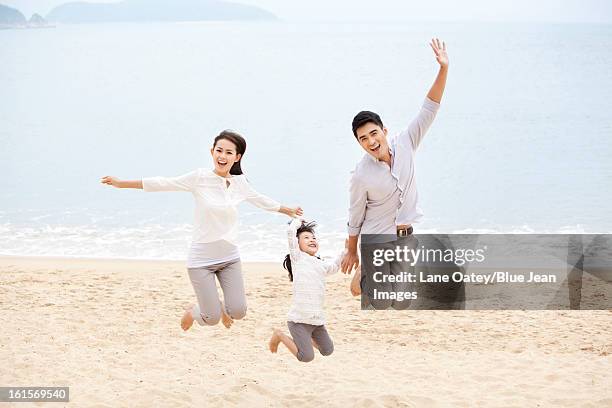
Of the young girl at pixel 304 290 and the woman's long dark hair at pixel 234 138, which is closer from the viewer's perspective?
the young girl at pixel 304 290

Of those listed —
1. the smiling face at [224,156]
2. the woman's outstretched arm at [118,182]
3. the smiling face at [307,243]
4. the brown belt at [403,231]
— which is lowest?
the smiling face at [307,243]

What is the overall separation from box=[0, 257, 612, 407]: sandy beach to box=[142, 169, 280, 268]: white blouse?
2.26 meters

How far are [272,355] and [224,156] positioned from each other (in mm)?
3954

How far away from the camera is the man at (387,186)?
5320mm

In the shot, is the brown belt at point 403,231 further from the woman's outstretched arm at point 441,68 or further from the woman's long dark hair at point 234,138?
the woman's long dark hair at point 234,138

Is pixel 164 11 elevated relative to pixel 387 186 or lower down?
elevated

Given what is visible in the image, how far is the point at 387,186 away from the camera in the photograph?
5352mm

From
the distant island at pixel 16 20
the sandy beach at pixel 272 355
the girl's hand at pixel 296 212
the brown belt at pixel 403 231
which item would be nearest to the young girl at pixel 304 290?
the girl's hand at pixel 296 212

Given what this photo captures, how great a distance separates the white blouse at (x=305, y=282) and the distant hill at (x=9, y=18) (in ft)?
205

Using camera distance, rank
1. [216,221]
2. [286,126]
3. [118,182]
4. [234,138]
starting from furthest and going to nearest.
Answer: [286,126], [216,221], [234,138], [118,182]

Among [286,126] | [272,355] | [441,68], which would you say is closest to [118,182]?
[441,68]

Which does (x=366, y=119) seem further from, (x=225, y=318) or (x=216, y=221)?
(x=225, y=318)

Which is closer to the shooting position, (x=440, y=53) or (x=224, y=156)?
(x=440, y=53)

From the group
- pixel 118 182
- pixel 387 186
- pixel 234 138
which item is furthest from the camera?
pixel 387 186
